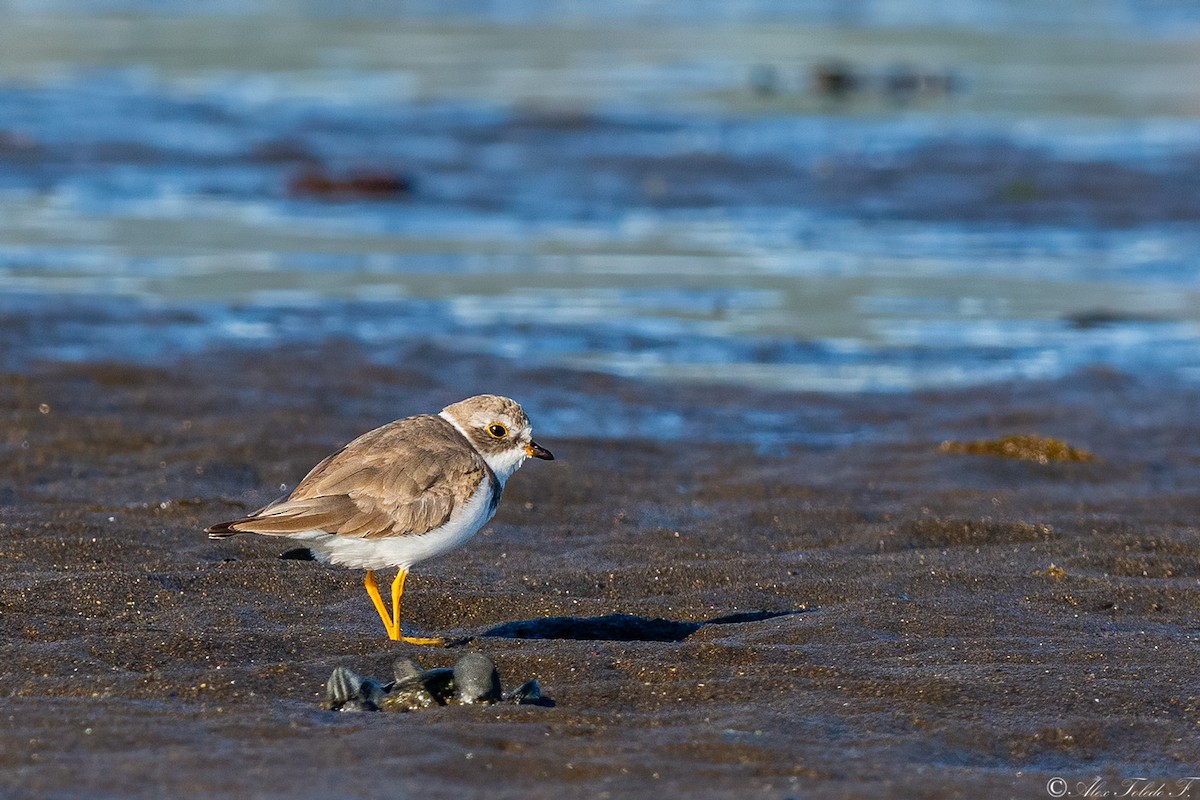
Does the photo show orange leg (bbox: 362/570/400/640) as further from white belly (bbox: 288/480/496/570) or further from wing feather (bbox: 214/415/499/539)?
wing feather (bbox: 214/415/499/539)

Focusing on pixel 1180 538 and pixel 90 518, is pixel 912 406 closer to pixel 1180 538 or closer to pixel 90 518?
pixel 1180 538

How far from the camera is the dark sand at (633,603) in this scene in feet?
14.7

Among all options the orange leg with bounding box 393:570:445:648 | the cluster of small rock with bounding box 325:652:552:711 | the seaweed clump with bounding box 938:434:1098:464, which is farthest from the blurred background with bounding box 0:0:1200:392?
the cluster of small rock with bounding box 325:652:552:711

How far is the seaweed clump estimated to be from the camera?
9.12 m

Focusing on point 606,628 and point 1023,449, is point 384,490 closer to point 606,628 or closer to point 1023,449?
point 606,628

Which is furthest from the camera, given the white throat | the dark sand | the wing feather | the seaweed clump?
the seaweed clump

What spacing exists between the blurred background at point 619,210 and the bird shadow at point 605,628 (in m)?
5.22

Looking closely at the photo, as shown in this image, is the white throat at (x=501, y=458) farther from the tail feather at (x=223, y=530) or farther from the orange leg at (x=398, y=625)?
the tail feather at (x=223, y=530)

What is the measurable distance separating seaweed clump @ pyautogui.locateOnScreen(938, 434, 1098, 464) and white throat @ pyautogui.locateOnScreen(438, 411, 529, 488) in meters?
3.78

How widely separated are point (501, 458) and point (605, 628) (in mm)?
713

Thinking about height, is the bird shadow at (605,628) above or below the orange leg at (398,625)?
below

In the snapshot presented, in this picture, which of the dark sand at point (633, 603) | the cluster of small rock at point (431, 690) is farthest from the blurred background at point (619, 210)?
the cluster of small rock at point (431, 690)

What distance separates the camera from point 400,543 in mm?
5609

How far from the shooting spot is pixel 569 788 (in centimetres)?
430
